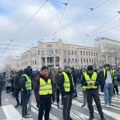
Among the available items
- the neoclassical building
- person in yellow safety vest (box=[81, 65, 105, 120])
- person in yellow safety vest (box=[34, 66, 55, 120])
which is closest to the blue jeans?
person in yellow safety vest (box=[81, 65, 105, 120])

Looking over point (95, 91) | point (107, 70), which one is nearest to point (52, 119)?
point (95, 91)

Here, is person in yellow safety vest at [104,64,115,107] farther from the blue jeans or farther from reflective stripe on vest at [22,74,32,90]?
reflective stripe on vest at [22,74,32,90]

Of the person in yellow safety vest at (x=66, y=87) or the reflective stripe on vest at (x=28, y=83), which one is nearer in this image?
the person in yellow safety vest at (x=66, y=87)

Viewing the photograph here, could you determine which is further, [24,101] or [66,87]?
[24,101]

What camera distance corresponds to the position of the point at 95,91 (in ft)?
27.2

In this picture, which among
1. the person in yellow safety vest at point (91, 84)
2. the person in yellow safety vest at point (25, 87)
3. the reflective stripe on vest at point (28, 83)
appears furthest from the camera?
the reflective stripe on vest at point (28, 83)

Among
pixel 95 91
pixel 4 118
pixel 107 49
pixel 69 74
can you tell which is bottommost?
pixel 4 118

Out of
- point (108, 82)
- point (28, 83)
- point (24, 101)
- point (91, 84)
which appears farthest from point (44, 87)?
point (108, 82)

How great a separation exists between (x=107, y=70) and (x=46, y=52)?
298ft

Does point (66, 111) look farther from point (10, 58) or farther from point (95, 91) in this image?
point (10, 58)

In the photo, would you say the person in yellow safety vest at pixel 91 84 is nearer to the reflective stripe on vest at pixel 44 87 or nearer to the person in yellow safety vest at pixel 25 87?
the reflective stripe on vest at pixel 44 87

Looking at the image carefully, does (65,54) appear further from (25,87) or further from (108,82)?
(25,87)

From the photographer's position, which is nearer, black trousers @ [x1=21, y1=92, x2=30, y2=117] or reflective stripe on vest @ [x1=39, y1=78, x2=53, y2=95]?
reflective stripe on vest @ [x1=39, y1=78, x2=53, y2=95]

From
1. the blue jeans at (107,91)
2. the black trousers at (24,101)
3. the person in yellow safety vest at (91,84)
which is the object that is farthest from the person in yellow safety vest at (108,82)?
the black trousers at (24,101)
